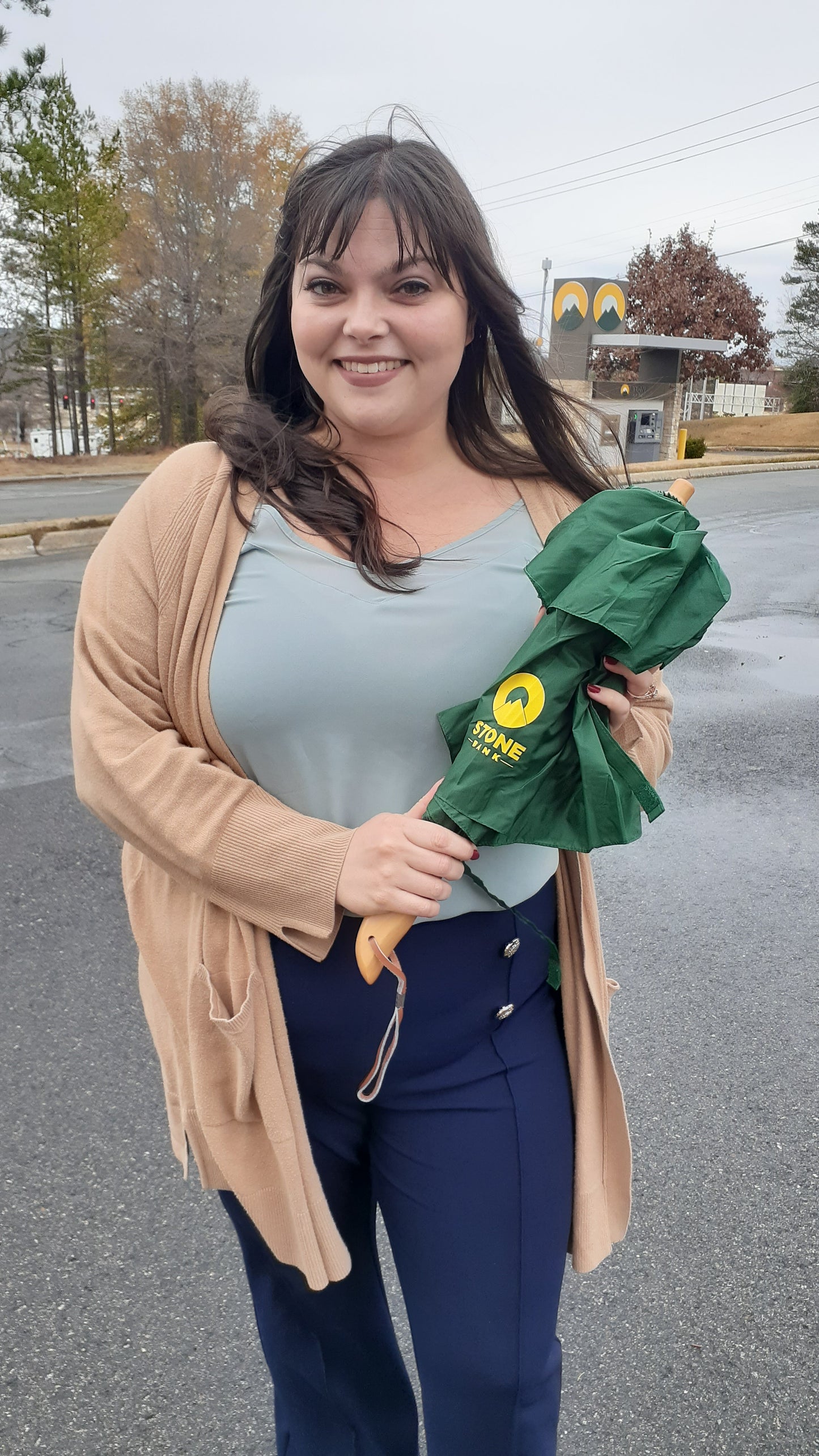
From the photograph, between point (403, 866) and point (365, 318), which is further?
point (365, 318)

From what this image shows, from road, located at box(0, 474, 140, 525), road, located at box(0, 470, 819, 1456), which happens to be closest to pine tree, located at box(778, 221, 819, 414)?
road, located at box(0, 474, 140, 525)

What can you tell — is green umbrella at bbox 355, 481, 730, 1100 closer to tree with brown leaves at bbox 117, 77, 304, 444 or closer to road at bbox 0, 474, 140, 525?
road at bbox 0, 474, 140, 525

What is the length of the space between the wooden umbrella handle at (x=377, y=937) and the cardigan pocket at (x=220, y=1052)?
0.61ft

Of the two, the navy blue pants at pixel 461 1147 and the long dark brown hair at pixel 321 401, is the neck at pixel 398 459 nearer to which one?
the long dark brown hair at pixel 321 401

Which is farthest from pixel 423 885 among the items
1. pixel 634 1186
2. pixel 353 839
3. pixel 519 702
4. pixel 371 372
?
pixel 634 1186

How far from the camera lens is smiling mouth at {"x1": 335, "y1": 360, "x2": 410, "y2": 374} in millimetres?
1459

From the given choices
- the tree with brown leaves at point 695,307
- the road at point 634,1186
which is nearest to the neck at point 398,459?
the road at point 634,1186

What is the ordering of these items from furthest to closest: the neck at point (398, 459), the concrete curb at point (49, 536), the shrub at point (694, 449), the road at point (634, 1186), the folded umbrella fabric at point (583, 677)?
the shrub at point (694, 449) < the concrete curb at point (49, 536) < the road at point (634, 1186) < the neck at point (398, 459) < the folded umbrella fabric at point (583, 677)

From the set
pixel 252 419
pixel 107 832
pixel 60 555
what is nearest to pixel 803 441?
pixel 60 555

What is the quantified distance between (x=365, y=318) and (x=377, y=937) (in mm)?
796

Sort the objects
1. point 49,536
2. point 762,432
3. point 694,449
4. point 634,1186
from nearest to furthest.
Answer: point 634,1186, point 49,536, point 694,449, point 762,432

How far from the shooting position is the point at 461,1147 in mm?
1405

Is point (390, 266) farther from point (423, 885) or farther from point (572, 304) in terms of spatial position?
point (572, 304)

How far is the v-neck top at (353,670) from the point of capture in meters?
1.38
